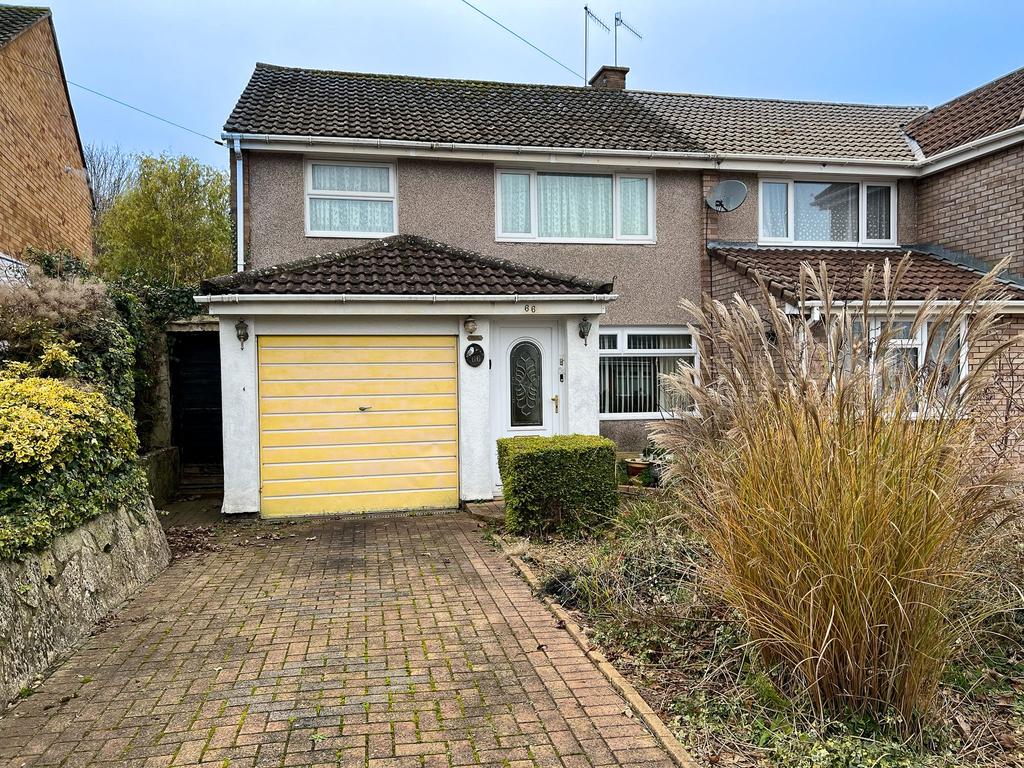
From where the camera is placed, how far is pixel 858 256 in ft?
39.9

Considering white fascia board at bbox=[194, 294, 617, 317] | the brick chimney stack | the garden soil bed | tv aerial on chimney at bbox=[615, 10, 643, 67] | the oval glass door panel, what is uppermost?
tv aerial on chimney at bbox=[615, 10, 643, 67]

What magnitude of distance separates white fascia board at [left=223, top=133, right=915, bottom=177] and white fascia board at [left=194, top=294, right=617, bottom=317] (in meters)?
3.27

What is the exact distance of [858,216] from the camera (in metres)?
12.6

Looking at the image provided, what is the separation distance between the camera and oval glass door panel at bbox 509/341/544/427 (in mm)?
9273

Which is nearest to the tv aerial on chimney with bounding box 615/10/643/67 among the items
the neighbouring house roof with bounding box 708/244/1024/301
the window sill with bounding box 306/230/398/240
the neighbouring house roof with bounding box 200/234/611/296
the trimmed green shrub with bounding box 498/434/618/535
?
the neighbouring house roof with bounding box 708/244/1024/301

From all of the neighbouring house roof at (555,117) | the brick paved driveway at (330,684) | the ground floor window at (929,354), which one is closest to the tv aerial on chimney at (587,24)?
the neighbouring house roof at (555,117)

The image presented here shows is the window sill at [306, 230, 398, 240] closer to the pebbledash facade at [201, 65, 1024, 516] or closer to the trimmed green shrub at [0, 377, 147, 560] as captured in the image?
the pebbledash facade at [201, 65, 1024, 516]

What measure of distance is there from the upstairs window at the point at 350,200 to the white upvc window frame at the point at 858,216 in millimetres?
6551

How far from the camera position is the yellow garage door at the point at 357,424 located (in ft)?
27.9

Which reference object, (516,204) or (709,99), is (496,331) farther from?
(709,99)

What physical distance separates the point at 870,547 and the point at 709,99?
13769 mm

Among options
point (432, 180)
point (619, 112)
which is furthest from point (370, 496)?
point (619, 112)

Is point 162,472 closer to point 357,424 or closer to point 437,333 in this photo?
point 357,424

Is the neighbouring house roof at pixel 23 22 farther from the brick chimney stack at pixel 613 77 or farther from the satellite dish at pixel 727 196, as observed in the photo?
the satellite dish at pixel 727 196
